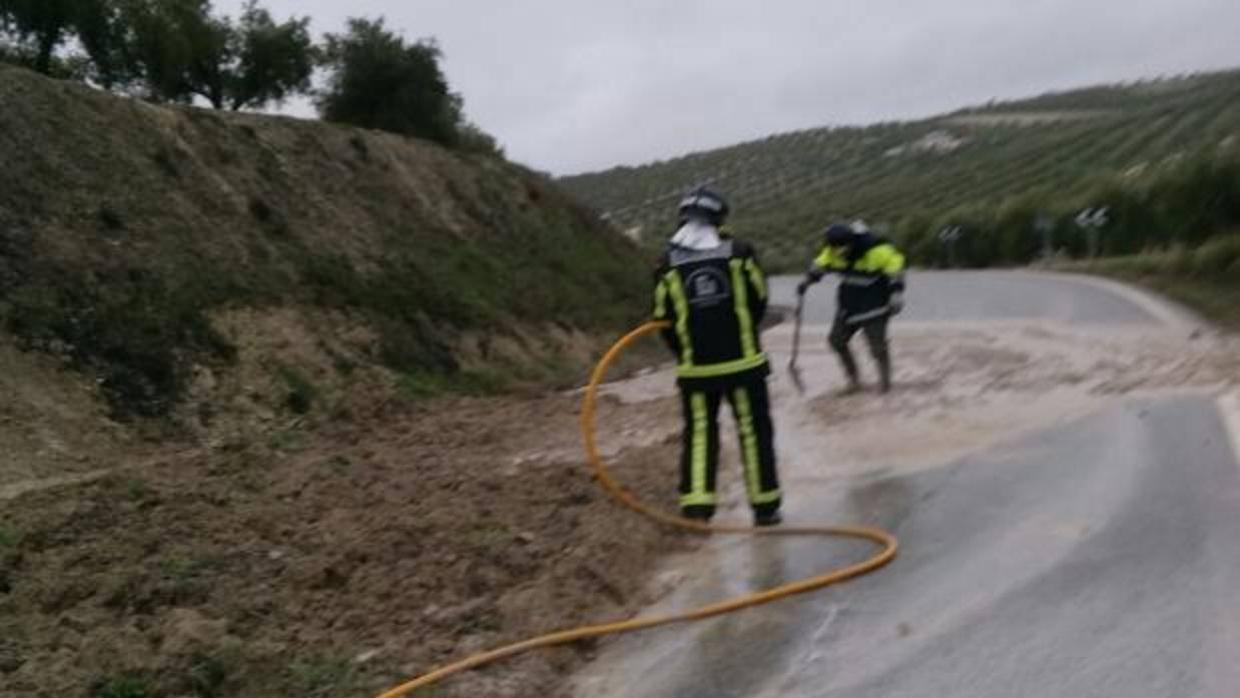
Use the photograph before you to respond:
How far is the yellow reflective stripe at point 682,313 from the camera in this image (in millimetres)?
8234

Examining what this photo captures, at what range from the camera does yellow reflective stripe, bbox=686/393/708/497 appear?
8.23 metres

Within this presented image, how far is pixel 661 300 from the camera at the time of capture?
838cm

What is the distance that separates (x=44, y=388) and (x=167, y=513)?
271cm

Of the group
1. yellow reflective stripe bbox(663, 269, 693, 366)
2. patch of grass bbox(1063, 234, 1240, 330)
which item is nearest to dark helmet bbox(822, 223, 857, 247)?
yellow reflective stripe bbox(663, 269, 693, 366)

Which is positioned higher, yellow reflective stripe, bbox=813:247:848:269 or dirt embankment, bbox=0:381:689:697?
yellow reflective stripe, bbox=813:247:848:269

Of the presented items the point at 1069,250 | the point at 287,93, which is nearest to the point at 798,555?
the point at 287,93

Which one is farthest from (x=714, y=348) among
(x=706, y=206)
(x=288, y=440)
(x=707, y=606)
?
(x=288, y=440)

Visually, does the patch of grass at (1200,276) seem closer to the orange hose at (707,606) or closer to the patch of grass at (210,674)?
the orange hose at (707,606)

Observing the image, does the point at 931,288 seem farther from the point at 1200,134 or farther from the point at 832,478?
the point at 1200,134

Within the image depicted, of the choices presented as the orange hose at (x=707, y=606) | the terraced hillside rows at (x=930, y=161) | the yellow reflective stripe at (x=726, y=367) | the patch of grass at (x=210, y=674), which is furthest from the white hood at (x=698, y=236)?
the terraced hillside rows at (x=930, y=161)

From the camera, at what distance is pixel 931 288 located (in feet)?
99.2

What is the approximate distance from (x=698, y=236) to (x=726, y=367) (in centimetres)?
77

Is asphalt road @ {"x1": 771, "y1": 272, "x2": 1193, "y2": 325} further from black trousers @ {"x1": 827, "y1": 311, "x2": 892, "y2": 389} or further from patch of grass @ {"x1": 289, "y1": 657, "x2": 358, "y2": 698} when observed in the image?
patch of grass @ {"x1": 289, "y1": 657, "x2": 358, "y2": 698}

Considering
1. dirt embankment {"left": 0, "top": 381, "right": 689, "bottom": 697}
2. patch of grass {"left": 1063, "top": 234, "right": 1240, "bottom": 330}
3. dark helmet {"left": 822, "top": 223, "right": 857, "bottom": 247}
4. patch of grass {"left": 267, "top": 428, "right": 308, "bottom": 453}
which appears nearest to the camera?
dirt embankment {"left": 0, "top": 381, "right": 689, "bottom": 697}
